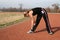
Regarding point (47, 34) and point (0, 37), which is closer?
point (0, 37)

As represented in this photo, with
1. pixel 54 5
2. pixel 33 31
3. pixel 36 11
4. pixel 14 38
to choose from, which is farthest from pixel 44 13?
pixel 54 5

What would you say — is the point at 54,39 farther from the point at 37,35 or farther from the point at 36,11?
the point at 36,11

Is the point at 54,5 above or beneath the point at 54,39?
beneath

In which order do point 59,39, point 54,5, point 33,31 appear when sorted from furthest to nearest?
point 54,5 → point 33,31 → point 59,39

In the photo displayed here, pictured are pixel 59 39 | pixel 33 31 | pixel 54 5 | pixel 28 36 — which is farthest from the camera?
pixel 54 5

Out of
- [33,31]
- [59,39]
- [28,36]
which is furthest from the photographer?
[33,31]

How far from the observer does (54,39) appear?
11828 mm

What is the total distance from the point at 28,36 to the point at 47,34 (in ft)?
4.24

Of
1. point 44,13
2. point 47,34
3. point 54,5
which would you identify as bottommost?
point 54,5

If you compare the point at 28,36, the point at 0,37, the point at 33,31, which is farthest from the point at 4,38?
the point at 33,31

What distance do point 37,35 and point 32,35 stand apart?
0.28 metres

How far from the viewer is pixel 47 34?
43.6ft

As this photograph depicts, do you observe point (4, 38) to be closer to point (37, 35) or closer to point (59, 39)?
point (37, 35)

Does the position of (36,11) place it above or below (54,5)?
above
